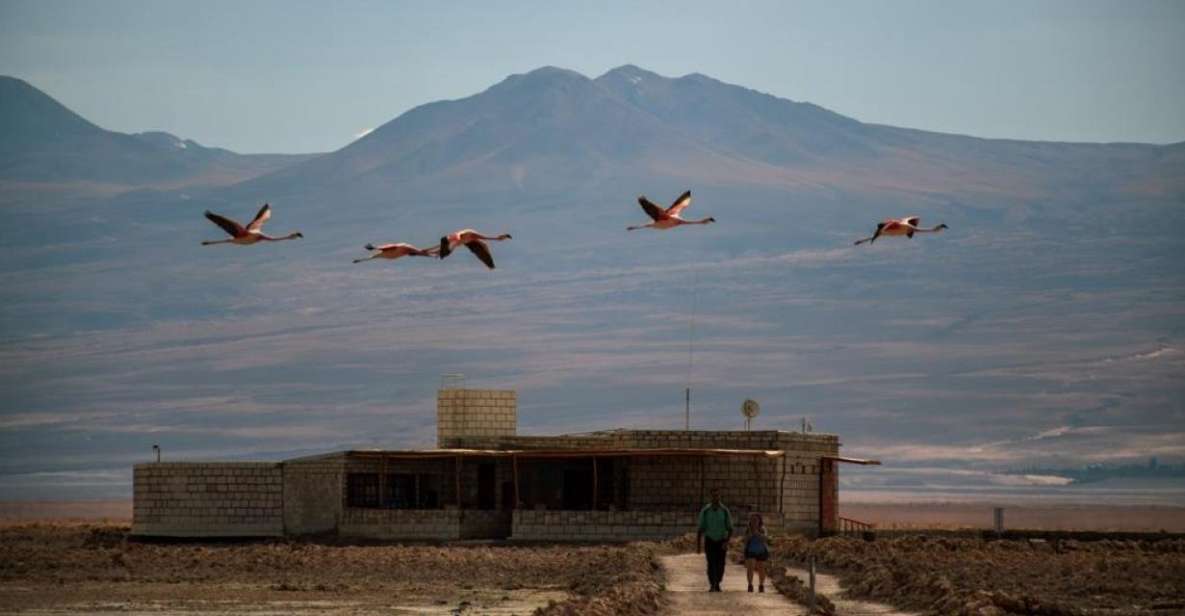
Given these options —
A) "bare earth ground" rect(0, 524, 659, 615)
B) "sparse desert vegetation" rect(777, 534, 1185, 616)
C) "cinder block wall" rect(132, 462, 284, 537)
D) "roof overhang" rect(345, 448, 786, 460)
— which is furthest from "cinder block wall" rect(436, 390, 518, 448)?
"sparse desert vegetation" rect(777, 534, 1185, 616)

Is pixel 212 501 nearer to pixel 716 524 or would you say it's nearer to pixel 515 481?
pixel 515 481

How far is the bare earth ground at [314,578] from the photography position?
132 feet

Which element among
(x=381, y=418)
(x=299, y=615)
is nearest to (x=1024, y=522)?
(x=299, y=615)

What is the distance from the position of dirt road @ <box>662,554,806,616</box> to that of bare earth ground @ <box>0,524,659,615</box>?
0.50m

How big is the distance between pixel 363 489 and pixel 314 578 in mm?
13239

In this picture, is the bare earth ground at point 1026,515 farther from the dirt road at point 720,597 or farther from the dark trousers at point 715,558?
the dark trousers at point 715,558

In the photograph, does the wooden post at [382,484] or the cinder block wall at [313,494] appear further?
the wooden post at [382,484]

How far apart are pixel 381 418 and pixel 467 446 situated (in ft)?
451

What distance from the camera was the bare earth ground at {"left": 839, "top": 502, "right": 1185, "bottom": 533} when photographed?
98.9m

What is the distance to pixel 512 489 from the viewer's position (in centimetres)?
6119

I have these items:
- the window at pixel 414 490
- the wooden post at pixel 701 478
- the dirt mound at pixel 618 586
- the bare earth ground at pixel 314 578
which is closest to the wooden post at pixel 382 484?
the window at pixel 414 490

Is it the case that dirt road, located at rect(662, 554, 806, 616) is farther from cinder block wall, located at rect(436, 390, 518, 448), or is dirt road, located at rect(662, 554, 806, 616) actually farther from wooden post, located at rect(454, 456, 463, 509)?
cinder block wall, located at rect(436, 390, 518, 448)

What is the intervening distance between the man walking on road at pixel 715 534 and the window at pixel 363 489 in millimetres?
23174

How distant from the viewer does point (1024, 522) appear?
10194 centimetres
